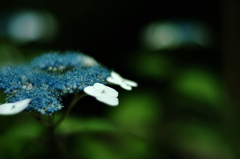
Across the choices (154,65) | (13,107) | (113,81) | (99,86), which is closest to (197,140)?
(154,65)

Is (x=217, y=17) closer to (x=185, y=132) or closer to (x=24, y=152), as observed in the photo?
(x=185, y=132)

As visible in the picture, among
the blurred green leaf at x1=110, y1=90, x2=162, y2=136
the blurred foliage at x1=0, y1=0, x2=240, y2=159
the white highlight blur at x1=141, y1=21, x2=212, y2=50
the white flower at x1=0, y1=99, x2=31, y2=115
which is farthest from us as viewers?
the white highlight blur at x1=141, y1=21, x2=212, y2=50

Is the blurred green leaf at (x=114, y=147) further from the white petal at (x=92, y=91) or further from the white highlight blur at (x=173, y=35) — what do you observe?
the white highlight blur at (x=173, y=35)

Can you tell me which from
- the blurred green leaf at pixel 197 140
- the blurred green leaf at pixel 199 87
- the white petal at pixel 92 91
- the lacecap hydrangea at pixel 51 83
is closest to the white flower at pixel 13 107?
the lacecap hydrangea at pixel 51 83

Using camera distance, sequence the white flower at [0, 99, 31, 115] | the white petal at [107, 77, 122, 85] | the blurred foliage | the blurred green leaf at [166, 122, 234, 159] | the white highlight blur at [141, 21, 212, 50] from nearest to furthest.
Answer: the white flower at [0, 99, 31, 115], the white petal at [107, 77, 122, 85], the blurred foliage, the blurred green leaf at [166, 122, 234, 159], the white highlight blur at [141, 21, 212, 50]

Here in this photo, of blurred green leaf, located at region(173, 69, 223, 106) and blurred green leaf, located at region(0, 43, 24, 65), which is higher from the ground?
blurred green leaf, located at region(173, 69, 223, 106)

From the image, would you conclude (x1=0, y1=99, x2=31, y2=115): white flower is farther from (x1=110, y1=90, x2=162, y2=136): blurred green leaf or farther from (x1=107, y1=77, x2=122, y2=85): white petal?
(x1=110, y1=90, x2=162, y2=136): blurred green leaf

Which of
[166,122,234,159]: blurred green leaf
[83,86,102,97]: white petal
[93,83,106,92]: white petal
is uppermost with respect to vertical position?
[93,83,106,92]: white petal

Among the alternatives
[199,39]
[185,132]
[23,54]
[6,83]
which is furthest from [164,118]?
[6,83]

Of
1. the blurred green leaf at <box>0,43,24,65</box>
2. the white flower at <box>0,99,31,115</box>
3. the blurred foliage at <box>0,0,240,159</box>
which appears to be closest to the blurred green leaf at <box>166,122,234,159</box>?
the blurred foliage at <box>0,0,240,159</box>
